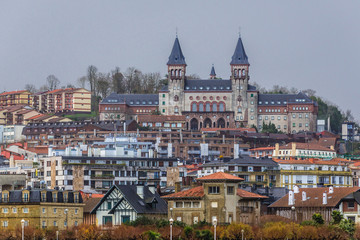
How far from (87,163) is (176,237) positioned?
3917 cm

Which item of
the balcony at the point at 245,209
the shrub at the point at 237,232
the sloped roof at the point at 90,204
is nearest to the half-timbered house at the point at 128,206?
the sloped roof at the point at 90,204

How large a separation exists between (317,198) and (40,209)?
20622 millimetres

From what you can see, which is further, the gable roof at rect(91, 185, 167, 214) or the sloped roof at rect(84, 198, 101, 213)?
the sloped roof at rect(84, 198, 101, 213)

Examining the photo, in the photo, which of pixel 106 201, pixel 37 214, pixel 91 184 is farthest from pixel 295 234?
pixel 91 184

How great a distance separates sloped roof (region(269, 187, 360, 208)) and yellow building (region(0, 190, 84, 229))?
49.9 ft

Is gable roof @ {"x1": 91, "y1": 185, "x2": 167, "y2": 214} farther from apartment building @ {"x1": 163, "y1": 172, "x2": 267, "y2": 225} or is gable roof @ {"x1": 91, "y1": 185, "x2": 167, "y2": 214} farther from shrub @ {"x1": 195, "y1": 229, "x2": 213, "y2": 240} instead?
shrub @ {"x1": 195, "y1": 229, "x2": 213, "y2": 240}

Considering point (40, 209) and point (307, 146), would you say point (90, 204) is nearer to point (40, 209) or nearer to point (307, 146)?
point (40, 209)

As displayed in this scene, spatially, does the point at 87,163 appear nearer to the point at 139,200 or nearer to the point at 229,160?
the point at 229,160

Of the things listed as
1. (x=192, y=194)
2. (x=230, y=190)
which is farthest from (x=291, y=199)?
(x=192, y=194)

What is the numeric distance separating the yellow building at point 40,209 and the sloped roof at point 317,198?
15.2 m

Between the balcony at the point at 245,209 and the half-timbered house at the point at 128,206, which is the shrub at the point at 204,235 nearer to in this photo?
the balcony at the point at 245,209

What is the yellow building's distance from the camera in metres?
87.5

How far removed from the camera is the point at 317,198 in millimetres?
87875

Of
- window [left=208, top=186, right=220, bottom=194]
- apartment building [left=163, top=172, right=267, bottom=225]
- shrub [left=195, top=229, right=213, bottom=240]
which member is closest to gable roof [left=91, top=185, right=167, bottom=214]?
apartment building [left=163, top=172, right=267, bottom=225]
